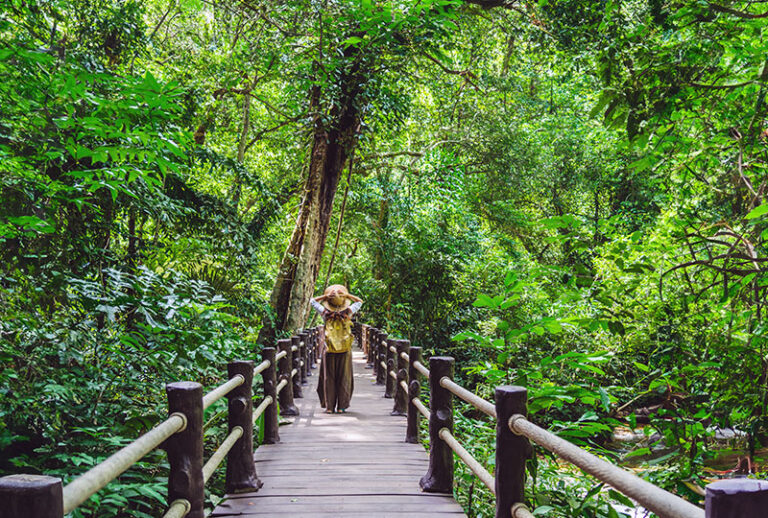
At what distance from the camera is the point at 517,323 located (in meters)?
12.8

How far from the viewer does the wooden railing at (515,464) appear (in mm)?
1199

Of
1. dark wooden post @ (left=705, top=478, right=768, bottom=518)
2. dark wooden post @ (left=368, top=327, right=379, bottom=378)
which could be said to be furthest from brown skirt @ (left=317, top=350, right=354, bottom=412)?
dark wooden post @ (left=705, top=478, right=768, bottom=518)

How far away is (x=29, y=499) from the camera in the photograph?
138 centimetres

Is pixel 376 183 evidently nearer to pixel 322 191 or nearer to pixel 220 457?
pixel 322 191

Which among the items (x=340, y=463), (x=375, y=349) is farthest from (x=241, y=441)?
(x=375, y=349)

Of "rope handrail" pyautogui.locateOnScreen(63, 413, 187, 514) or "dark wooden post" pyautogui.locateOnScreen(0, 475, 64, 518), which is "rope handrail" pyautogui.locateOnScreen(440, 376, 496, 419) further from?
"dark wooden post" pyautogui.locateOnScreen(0, 475, 64, 518)

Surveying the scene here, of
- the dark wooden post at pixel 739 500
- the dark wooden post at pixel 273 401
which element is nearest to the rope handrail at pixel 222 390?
the dark wooden post at pixel 273 401

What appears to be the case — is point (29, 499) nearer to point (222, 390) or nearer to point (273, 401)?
point (222, 390)

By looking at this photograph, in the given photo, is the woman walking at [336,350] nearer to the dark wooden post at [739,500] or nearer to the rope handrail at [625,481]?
the rope handrail at [625,481]

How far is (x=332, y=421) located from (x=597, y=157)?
14.3m

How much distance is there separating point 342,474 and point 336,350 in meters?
A: 2.84

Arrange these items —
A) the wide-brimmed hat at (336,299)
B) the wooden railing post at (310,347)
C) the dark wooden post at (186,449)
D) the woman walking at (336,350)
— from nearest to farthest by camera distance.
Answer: the dark wooden post at (186,449)
the woman walking at (336,350)
the wide-brimmed hat at (336,299)
the wooden railing post at (310,347)

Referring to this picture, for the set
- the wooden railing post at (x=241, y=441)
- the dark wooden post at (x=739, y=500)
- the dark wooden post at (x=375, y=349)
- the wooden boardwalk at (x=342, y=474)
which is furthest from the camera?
the dark wooden post at (x=375, y=349)

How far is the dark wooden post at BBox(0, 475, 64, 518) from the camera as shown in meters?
1.38
